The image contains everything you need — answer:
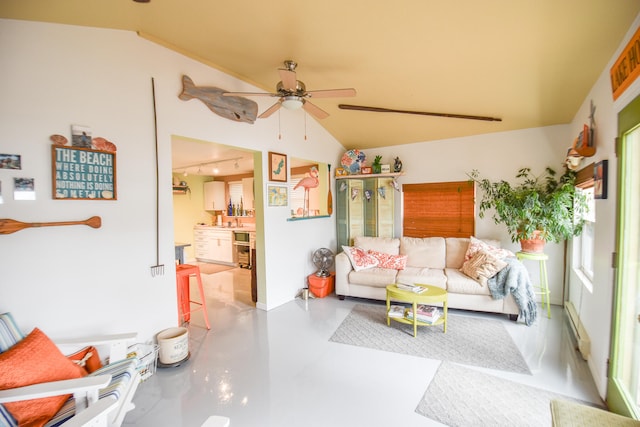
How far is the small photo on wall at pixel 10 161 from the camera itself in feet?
5.87

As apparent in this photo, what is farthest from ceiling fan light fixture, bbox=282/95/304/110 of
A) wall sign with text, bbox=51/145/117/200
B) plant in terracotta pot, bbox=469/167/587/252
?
plant in terracotta pot, bbox=469/167/587/252

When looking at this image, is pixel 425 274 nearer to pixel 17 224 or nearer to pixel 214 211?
pixel 17 224

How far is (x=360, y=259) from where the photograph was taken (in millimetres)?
4156

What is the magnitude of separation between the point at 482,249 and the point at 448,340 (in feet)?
4.72

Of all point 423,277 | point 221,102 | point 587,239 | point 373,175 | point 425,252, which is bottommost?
point 423,277

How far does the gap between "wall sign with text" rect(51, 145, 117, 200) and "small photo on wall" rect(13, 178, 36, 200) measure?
0.11 metres

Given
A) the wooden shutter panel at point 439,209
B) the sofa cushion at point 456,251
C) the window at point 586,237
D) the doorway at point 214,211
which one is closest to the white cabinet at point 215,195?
the doorway at point 214,211

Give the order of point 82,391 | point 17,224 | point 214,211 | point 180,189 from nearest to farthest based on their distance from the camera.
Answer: point 82,391
point 17,224
point 180,189
point 214,211

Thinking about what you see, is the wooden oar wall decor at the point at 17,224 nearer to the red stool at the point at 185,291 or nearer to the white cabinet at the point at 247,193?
the red stool at the point at 185,291

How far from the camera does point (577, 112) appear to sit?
3268 mm

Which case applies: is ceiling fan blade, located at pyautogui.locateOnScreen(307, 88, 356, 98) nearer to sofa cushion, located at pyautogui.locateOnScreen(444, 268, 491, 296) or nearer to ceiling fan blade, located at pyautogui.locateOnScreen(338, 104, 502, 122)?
ceiling fan blade, located at pyautogui.locateOnScreen(338, 104, 502, 122)

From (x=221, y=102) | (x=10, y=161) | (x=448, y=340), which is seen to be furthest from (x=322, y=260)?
(x=10, y=161)

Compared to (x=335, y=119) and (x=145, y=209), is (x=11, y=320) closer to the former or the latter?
(x=145, y=209)

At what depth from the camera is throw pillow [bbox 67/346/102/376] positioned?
191cm
